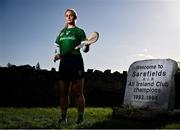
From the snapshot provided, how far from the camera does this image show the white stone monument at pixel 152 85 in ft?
24.5

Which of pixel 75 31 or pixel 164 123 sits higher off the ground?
pixel 75 31

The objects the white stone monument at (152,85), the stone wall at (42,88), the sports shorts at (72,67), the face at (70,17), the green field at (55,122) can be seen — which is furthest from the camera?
the stone wall at (42,88)

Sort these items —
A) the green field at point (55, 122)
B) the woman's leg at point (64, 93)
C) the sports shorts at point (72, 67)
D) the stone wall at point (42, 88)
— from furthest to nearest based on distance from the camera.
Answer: the stone wall at point (42, 88) → the woman's leg at point (64, 93) → the sports shorts at point (72, 67) → the green field at point (55, 122)

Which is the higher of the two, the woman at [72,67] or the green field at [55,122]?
the woman at [72,67]

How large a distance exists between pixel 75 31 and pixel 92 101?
5453 mm

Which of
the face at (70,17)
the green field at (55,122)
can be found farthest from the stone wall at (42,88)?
the face at (70,17)

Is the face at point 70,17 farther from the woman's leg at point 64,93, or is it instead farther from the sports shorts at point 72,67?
the woman's leg at point 64,93

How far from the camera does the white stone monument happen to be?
7.47m

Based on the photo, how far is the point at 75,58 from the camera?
654cm

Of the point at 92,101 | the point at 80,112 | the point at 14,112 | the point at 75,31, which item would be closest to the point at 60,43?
the point at 75,31

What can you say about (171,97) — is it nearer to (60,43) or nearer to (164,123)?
(164,123)

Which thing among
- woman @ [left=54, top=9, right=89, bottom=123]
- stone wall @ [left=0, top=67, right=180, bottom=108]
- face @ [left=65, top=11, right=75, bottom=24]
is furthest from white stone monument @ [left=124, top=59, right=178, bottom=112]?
stone wall @ [left=0, top=67, right=180, bottom=108]

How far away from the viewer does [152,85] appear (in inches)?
313

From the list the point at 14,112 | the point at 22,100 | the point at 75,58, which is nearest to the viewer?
the point at 75,58
